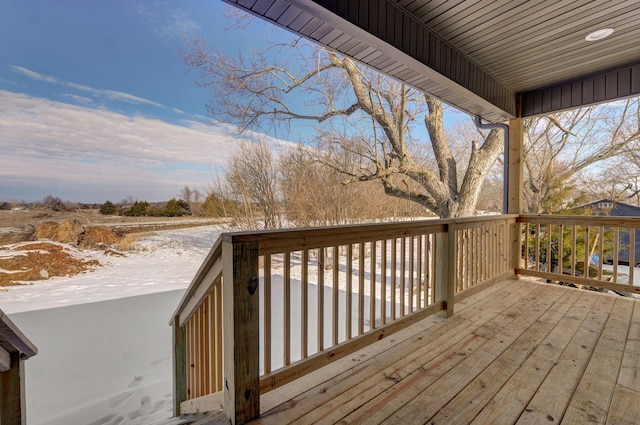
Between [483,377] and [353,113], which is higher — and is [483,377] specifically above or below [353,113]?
below

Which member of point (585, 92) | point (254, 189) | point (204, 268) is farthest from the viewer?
point (254, 189)

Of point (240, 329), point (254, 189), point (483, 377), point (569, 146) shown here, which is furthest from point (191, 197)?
point (569, 146)

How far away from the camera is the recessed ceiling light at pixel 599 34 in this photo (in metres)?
2.52

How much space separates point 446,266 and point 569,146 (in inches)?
365

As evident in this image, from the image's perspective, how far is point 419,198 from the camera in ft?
26.3

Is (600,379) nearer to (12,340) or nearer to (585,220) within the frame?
(585,220)

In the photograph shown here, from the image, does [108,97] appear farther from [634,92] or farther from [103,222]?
[634,92]

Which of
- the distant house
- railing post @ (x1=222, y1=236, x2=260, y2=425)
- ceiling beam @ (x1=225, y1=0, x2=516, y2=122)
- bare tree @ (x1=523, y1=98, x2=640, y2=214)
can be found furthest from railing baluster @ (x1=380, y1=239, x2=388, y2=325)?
the distant house

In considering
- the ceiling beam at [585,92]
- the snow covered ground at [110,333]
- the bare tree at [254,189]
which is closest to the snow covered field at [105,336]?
the snow covered ground at [110,333]

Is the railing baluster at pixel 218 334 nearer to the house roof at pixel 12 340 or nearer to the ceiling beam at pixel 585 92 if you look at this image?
the house roof at pixel 12 340

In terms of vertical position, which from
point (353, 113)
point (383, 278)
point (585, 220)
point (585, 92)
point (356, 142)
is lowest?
point (383, 278)

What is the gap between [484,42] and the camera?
2.73 meters

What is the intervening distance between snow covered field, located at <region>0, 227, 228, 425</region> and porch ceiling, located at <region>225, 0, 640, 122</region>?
3.21 metres

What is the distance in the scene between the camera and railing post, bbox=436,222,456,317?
8.76 ft
